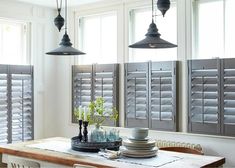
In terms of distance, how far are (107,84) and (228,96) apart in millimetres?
1850

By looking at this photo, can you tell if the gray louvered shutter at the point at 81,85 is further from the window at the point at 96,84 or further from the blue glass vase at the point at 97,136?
the blue glass vase at the point at 97,136

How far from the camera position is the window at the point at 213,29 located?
4.64 metres

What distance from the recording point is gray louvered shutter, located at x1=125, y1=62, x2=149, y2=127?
5.21 metres

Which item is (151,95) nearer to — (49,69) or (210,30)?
(210,30)

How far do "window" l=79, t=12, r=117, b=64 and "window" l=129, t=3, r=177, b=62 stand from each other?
0.33 metres

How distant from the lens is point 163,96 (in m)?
5.02

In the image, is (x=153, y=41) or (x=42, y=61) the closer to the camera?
(x=153, y=41)

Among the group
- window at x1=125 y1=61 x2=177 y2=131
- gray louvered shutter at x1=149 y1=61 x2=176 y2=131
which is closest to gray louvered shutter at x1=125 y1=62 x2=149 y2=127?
window at x1=125 y1=61 x2=177 y2=131

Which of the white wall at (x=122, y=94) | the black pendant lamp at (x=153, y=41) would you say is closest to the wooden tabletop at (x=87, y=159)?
the black pendant lamp at (x=153, y=41)

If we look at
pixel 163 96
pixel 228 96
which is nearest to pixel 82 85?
pixel 163 96

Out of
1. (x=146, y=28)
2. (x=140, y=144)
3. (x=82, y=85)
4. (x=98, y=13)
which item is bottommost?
(x=140, y=144)

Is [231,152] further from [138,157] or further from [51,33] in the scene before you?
[51,33]

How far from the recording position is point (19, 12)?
226 inches

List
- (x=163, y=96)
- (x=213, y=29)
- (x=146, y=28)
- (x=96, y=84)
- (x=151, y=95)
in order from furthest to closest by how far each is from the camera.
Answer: (x=96, y=84), (x=146, y=28), (x=151, y=95), (x=163, y=96), (x=213, y=29)
